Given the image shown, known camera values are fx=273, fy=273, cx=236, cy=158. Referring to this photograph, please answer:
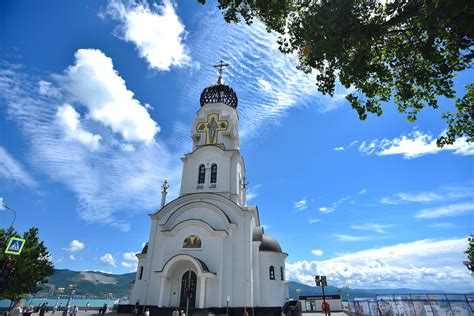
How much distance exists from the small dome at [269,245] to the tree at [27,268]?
65.0 feet

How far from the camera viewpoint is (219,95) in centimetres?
3303

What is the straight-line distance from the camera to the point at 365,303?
17.9m

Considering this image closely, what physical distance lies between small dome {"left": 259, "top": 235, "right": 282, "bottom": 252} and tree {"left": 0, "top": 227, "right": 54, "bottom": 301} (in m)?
19.8

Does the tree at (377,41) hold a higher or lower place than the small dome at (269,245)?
higher

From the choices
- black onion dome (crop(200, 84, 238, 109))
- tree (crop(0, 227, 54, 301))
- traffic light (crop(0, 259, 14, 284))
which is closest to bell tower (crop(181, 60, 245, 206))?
black onion dome (crop(200, 84, 238, 109))

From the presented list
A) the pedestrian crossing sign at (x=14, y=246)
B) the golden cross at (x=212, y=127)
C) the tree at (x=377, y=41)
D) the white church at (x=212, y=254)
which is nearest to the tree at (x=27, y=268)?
the white church at (x=212, y=254)

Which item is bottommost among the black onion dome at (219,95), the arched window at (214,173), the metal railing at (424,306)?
the metal railing at (424,306)

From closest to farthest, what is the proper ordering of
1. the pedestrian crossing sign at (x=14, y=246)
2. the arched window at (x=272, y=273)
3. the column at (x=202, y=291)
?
the pedestrian crossing sign at (x=14, y=246) → the column at (x=202, y=291) → the arched window at (x=272, y=273)

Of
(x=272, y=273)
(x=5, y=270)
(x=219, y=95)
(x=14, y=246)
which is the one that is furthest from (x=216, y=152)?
(x=5, y=270)

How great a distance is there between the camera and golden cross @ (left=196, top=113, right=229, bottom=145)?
3036 cm

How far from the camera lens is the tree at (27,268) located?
22797 mm

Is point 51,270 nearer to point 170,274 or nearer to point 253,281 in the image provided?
point 170,274

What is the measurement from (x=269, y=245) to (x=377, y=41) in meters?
19.7

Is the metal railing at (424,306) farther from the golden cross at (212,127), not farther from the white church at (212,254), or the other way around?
the golden cross at (212,127)
